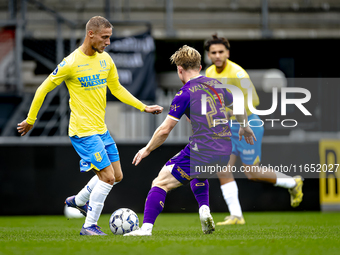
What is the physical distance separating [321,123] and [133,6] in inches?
269

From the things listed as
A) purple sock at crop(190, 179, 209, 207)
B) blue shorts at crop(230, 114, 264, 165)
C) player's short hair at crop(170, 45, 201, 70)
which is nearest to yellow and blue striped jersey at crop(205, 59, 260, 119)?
blue shorts at crop(230, 114, 264, 165)

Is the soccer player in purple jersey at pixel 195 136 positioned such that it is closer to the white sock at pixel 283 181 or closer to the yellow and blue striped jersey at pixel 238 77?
the yellow and blue striped jersey at pixel 238 77

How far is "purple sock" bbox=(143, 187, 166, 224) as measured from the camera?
473 cm

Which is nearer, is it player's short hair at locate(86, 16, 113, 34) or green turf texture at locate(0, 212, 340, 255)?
green turf texture at locate(0, 212, 340, 255)

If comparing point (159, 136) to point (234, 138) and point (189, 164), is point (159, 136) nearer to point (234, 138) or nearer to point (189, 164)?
point (189, 164)

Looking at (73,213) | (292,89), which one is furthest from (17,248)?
(292,89)

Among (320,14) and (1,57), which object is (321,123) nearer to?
(320,14)

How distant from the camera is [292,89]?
36.5 feet

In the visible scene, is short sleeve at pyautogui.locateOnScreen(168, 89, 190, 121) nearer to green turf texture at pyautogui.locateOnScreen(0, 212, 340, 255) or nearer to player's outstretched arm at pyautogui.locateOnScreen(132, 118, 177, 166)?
player's outstretched arm at pyautogui.locateOnScreen(132, 118, 177, 166)

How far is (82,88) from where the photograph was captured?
5.19 meters

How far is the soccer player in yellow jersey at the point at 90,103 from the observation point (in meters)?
5.09

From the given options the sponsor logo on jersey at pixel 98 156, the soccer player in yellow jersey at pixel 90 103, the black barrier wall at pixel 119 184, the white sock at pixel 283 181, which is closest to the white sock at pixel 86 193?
the soccer player in yellow jersey at pixel 90 103

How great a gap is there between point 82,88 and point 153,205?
144 centimetres

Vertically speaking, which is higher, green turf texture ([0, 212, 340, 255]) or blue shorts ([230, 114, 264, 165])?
blue shorts ([230, 114, 264, 165])
